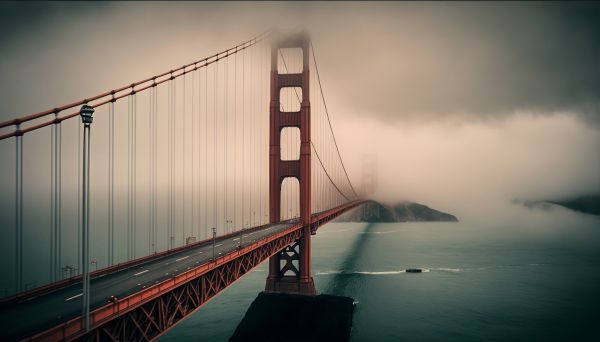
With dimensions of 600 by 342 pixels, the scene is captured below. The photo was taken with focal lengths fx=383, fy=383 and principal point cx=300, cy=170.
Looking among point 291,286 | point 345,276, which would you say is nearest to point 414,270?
point 345,276

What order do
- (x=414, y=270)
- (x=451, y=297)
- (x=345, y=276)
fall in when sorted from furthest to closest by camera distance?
(x=414, y=270)
(x=345, y=276)
(x=451, y=297)

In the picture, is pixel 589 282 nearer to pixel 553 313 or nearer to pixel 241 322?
pixel 553 313

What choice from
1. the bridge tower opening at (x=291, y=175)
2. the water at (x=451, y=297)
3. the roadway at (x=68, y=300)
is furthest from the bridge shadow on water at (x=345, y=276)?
the roadway at (x=68, y=300)

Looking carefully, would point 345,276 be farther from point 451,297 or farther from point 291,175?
point 291,175

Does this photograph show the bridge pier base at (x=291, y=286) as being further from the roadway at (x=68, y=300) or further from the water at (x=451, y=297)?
the roadway at (x=68, y=300)

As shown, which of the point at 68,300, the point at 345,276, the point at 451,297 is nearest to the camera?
the point at 68,300

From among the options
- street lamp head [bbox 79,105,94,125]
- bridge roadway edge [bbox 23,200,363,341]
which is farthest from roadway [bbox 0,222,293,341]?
street lamp head [bbox 79,105,94,125]

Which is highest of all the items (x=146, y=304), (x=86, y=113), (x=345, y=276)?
(x=86, y=113)

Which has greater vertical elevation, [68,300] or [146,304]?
[146,304]
